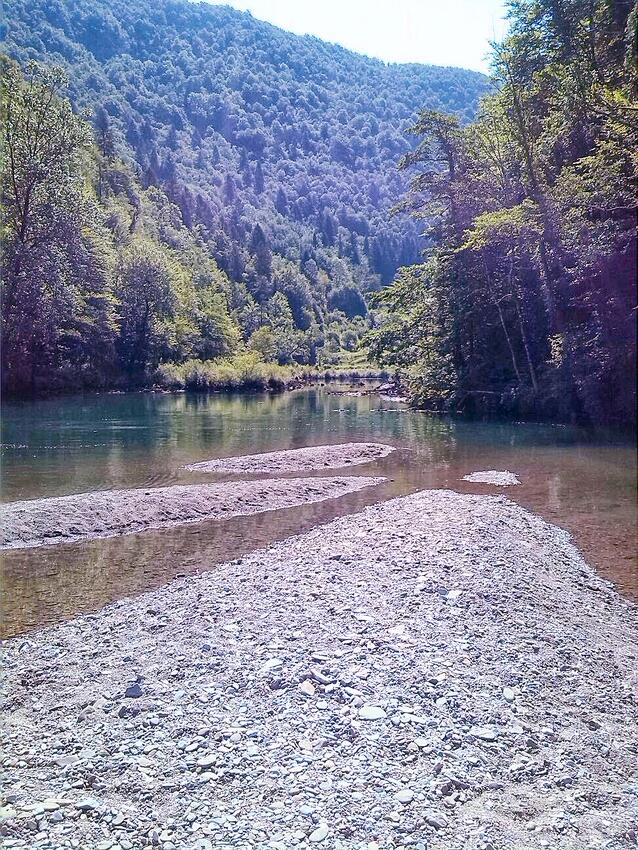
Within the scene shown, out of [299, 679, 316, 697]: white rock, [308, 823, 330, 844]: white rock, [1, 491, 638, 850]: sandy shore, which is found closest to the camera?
[308, 823, 330, 844]: white rock

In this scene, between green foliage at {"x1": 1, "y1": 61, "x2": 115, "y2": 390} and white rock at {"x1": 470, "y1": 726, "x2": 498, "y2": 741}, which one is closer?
white rock at {"x1": 470, "y1": 726, "x2": 498, "y2": 741}

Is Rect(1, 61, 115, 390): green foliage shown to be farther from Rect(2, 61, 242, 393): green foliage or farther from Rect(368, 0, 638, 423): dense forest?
Rect(368, 0, 638, 423): dense forest

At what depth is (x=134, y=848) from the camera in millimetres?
4559

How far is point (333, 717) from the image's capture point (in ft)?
19.5

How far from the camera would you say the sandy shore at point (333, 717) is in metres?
4.81

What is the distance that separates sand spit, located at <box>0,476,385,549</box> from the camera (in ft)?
42.0

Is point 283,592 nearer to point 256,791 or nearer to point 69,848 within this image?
point 256,791

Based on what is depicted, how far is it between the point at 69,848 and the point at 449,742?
10.1ft

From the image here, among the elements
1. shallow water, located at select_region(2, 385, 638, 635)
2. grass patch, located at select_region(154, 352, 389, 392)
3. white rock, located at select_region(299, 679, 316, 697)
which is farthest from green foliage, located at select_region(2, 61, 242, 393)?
white rock, located at select_region(299, 679, 316, 697)

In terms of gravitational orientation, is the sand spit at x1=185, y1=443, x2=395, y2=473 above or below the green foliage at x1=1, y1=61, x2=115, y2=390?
below

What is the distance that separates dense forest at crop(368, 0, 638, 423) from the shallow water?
3215mm

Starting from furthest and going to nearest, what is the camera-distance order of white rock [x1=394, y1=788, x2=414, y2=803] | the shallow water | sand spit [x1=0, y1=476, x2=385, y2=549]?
sand spit [x1=0, y1=476, x2=385, y2=549]
the shallow water
white rock [x1=394, y1=788, x2=414, y2=803]

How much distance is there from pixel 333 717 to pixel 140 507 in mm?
9676

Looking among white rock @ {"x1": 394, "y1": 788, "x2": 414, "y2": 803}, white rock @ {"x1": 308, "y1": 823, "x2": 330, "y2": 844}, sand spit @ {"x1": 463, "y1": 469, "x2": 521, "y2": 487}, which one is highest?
sand spit @ {"x1": 463, "y1": 469, "x2": 521, "y2": 487}
